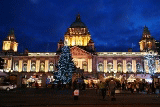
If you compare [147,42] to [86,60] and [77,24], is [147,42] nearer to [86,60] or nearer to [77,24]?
[86,60]

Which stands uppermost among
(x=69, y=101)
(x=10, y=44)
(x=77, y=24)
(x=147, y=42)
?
(x=77, y=24)

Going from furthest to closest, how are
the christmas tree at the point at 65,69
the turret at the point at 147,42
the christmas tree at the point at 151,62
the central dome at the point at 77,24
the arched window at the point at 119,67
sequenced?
1. the central dome at the point at 77,24
2. the turret at the point at 147,42
3. the arched window at the point at 119,67
4. the christmas tree at the point at 151,62
5. the christmas tree at the point at 65,69

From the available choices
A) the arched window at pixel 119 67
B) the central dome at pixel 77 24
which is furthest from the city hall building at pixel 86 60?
the central dome at pixel 77 24

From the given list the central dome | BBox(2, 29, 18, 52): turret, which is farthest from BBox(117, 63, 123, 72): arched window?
BBox(2, 29, 18, 52): turret

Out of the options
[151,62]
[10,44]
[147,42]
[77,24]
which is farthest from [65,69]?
[147,42]

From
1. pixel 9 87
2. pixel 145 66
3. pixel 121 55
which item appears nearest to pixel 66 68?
pixel 9 87

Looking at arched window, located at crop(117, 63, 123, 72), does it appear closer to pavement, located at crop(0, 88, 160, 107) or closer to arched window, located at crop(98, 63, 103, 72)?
arched window, located at crop(98, 63, 103, 72)

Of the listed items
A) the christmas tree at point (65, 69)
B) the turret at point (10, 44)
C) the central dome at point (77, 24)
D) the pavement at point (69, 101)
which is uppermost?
the central dome at point (77, 24)

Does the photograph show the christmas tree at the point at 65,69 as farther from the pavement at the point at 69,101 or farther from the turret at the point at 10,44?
the turret at the point at 10,44

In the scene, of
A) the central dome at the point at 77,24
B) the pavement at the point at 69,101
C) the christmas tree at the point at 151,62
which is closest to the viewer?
the pavement at the point at 69,101

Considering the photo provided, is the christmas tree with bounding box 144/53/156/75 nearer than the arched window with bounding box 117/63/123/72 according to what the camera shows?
Yes

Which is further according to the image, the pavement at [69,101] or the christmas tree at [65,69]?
the christmas tree at [65,69]

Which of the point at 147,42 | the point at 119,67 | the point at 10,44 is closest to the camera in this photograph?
the point at 119,67

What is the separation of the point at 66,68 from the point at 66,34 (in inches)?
1295
